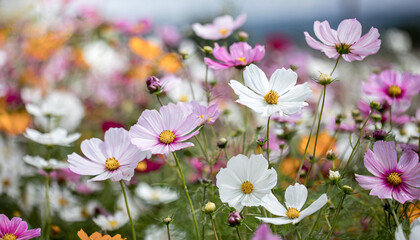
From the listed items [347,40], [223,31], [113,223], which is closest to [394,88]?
[347,40]

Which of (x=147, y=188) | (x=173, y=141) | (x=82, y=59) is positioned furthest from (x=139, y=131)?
(x=82, y=59)

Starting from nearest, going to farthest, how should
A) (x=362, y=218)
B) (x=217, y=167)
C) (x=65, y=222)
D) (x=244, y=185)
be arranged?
(x=244, y=185) < (x=362, y=218) < (x=217, y=167) < (x=65, y=222)

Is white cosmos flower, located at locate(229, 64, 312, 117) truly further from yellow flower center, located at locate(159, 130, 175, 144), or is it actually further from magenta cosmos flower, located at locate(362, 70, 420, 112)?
magenta cosmos flower, located at locate(362, 70, 420, 112)

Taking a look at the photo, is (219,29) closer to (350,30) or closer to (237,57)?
(237,57)

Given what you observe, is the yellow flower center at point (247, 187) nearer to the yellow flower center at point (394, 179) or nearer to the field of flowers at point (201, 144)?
the field of flowers at point (201, 144)

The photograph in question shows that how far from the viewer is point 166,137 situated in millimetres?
494

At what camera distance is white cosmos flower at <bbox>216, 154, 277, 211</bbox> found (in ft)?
1.52

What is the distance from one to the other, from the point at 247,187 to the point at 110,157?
185mm

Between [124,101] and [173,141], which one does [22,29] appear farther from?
[173,141]

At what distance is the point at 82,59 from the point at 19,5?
33cm

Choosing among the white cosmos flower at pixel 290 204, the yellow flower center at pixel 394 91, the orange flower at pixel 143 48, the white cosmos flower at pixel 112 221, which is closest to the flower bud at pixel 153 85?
the white cosmos flower at pixel 290 204

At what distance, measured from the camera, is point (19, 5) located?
1.67m

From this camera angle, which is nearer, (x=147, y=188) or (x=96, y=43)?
(x=147, y=188)

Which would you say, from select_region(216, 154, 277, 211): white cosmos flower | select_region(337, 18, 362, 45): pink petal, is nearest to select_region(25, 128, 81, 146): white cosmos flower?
select_region(216, 154, 277, 211): white cosmos flower
